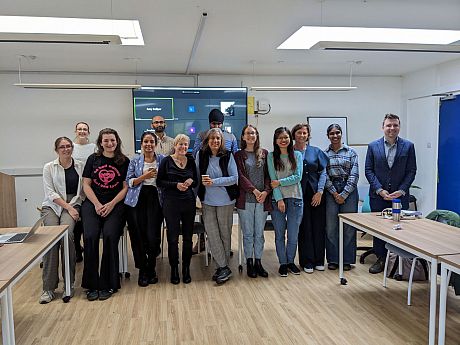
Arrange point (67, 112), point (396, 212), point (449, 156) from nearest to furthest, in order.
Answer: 1. point (396, 212)
2. point (449, 156)
3. point (67, 112)

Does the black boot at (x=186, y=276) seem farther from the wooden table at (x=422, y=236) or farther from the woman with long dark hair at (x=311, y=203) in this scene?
the wooden table at (x=422, y=236)

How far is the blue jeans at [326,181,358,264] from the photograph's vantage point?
4.26 metres

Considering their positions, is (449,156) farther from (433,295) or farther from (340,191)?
(433,295)

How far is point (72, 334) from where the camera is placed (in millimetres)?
2918

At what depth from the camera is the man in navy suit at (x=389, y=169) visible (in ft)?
13.4

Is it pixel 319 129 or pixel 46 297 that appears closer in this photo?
pixel 46 297

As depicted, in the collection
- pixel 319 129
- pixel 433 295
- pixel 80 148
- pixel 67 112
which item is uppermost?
pixel 67 112

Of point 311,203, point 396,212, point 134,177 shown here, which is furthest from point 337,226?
point 134,177

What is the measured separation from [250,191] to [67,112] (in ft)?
14.1

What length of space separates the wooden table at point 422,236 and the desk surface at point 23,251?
2460 mm

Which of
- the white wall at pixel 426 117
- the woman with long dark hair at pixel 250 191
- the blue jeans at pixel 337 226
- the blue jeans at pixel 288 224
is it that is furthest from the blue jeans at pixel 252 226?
the white wall at pixel 426 117

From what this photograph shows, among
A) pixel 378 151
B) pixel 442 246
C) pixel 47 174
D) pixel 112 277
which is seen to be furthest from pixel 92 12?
pixel 442 246

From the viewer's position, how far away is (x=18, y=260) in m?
2.40

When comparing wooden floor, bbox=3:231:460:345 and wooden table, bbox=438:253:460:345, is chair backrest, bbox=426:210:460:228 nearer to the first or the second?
wooden floor, bbox=3:231:460:345
